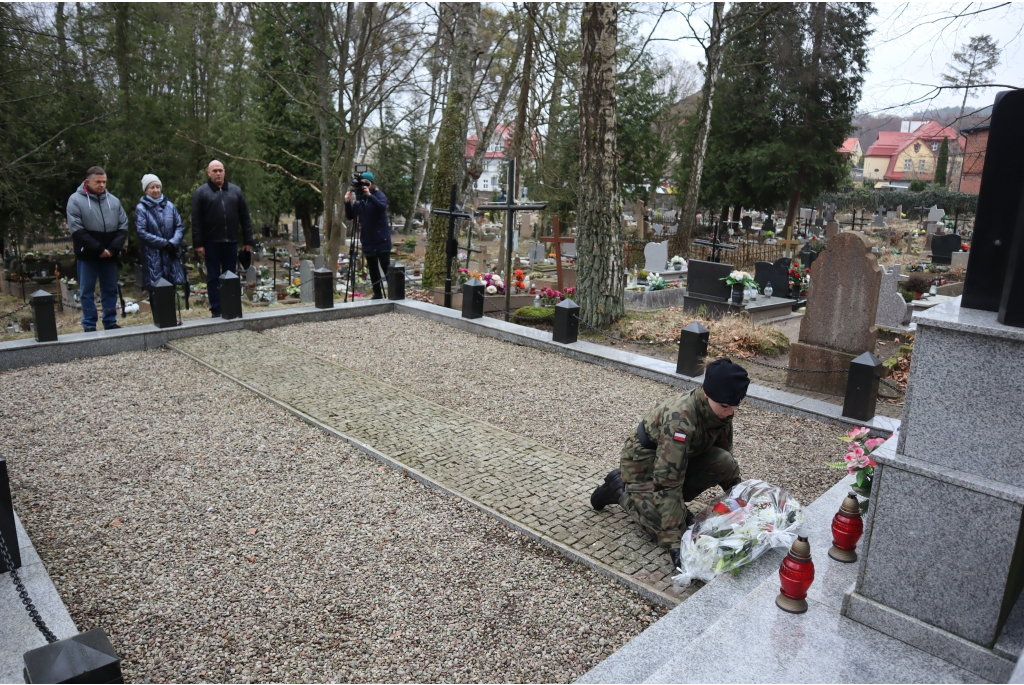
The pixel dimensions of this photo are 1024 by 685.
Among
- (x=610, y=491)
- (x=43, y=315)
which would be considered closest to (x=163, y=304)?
(x=43, y=315)

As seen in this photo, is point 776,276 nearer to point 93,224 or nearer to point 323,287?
point 323,287

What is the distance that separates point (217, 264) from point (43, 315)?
8.20ft

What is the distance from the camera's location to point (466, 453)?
18.9 feet

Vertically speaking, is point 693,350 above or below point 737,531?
above

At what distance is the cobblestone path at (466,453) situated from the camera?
4.32 meters

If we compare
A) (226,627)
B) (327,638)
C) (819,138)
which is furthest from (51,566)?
(819,138)

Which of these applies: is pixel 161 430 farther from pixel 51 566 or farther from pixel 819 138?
pixel 819 138

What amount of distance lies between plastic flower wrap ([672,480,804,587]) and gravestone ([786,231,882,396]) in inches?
145

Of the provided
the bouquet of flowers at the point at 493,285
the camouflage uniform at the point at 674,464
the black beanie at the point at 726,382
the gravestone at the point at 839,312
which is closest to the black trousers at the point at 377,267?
the bouquet of flowers at the point at 493,285

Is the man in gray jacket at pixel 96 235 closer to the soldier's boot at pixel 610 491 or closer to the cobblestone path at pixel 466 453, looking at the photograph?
the cobblestone path at pixel 466 453

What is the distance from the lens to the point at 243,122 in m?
20.8

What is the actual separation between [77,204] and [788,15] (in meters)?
26.3

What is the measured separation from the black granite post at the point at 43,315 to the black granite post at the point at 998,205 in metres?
8.55

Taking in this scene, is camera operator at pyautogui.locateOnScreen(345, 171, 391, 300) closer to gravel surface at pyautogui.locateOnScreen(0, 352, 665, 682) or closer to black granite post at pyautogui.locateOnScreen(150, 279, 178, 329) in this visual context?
black granite post at pyautogui.locateOnScreen(150, 279, 178, 329)
